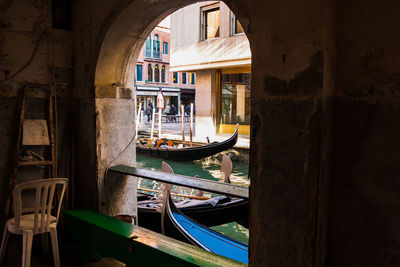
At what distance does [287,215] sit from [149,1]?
189 cm

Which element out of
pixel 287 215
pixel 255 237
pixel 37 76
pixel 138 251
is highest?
pixel 37 76

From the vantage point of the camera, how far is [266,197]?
1509 millimetres

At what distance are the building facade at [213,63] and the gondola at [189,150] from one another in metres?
1.94

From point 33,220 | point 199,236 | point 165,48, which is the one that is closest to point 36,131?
point 33,220

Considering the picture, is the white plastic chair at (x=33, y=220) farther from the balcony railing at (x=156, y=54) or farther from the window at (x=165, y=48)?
the window at (x=165, y=48)

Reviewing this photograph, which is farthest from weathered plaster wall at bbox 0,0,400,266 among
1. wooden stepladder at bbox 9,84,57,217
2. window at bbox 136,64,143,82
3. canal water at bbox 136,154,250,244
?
window at bbox 136,64,143,82

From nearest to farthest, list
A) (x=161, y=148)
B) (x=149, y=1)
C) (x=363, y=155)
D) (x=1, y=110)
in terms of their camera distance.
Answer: (x=363, y=155)
(x=149, y=1)
(x=1, y=110)
(x=161, y=148)

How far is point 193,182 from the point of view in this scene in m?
2.41

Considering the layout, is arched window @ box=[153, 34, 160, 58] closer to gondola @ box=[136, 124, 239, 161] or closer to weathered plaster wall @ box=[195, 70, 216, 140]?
weathered plaster wall @ box=[195, 70, 216, 140]

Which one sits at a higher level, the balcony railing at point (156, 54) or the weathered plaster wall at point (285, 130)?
the balcony railing at point (156, 54)

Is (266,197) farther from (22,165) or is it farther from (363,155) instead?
(22,165)

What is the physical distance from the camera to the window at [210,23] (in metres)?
10.9

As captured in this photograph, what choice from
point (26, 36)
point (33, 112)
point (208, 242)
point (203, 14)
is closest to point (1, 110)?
point (33, 112)

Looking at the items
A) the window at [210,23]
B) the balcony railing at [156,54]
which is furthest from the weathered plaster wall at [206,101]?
the balcony railing at [156,54]
